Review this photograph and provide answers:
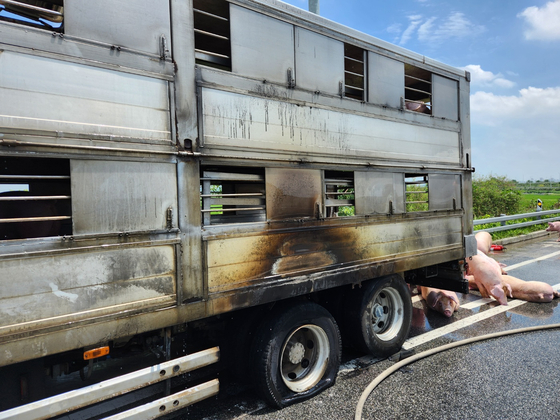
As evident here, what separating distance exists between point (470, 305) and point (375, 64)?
481 centimetres

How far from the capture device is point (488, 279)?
7.14m

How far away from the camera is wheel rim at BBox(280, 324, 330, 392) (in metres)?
3.98

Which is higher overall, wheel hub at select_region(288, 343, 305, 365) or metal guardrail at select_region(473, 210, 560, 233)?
metal guardrail at select_region(473, 210, 560, 233)

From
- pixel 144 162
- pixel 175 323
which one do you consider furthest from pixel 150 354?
pixel 144 162

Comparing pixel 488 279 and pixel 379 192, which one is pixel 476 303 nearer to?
pixel 488 279

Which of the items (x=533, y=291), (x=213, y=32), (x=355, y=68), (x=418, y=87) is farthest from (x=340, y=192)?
(x=533, y=291)

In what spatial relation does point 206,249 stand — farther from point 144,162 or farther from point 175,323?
point 144,162

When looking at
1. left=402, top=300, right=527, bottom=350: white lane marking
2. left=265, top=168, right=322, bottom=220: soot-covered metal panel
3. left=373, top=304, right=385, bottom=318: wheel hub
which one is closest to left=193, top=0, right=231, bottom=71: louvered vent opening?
left=265, top=168, right=322, bottom=220: soot-covered metal panel

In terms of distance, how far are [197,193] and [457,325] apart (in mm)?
4855

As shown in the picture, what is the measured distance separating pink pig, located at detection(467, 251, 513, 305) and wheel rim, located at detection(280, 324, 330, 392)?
448 cm

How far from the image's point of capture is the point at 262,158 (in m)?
3.63

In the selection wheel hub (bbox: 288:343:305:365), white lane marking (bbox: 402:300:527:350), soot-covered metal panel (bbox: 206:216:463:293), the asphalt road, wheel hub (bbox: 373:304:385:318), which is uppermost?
soot-covered metal panel (bbox: 206:216:463:293)

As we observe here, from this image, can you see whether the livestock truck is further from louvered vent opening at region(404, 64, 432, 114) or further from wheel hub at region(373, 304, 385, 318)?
louvered vent opening at region(404, 64, 432, 114)

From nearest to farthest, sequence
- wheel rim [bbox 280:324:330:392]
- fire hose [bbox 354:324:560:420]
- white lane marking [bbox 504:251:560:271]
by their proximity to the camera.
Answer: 1. fire hose [bbox 354:324:560:420]
2. wheel rim [bbox 280:324:330:392]
3. white lane marking [bbox 504:251:560:271]
